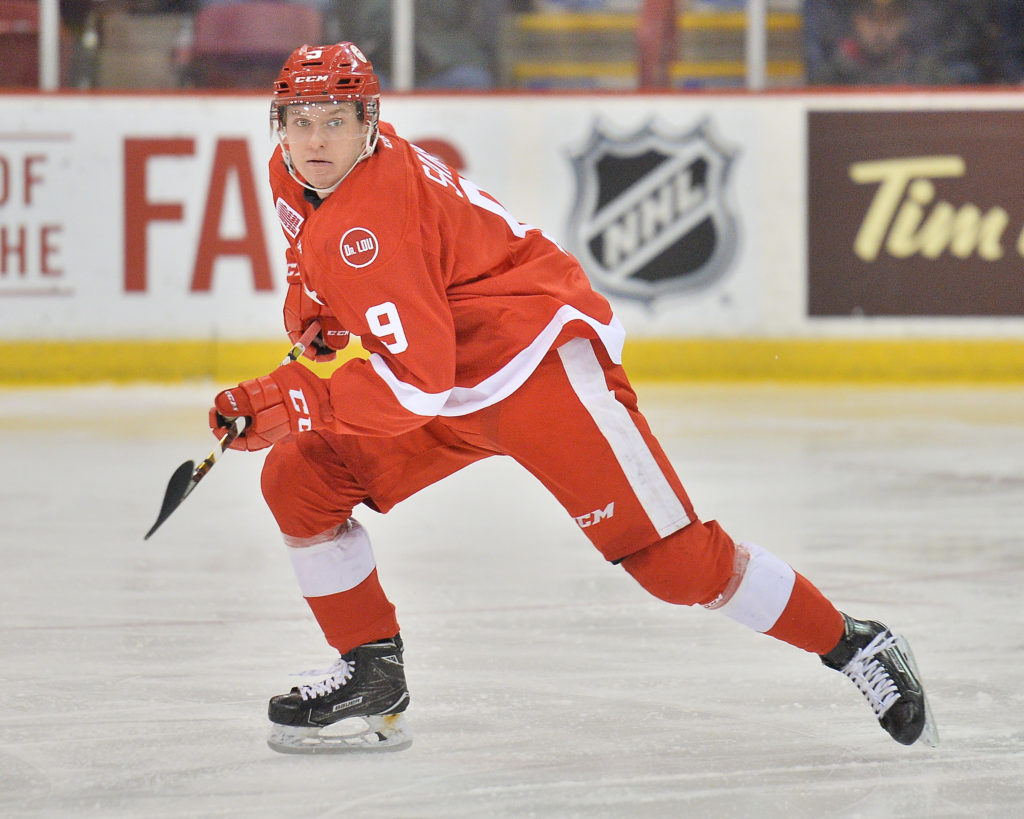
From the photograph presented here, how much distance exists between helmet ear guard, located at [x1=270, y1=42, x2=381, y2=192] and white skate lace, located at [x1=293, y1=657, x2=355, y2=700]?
0.72 metres

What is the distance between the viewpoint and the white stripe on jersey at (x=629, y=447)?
239 cm

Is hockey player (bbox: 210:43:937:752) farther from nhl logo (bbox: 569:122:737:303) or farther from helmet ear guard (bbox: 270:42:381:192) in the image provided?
nhl logo (bbox: 569:122:737:303)

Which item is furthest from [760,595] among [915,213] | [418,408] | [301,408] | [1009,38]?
[1009,38]

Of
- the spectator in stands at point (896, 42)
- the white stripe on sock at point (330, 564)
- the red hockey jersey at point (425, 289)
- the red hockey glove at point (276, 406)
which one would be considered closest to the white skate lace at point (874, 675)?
the red hockey jersey at point (425, 289)

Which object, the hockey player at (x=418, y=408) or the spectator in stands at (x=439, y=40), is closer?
the hockey player at (x=418, y=408)

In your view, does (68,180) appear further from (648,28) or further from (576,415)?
(576,415)

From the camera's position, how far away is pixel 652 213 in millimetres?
7383

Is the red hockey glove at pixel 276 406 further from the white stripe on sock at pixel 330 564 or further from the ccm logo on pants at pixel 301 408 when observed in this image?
the white stripe on sock at pixel 330 564

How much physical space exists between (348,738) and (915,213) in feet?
17.8

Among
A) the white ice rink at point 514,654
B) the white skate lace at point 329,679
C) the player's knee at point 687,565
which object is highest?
the player's knee at point 687,565

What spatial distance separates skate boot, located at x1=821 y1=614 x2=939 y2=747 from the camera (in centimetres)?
241

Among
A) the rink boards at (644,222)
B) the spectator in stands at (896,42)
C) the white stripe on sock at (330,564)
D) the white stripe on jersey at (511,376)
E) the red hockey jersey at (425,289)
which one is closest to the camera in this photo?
the red hockey jersey at (425,289)

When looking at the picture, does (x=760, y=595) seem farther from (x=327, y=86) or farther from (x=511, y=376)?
(x=327, y=86)

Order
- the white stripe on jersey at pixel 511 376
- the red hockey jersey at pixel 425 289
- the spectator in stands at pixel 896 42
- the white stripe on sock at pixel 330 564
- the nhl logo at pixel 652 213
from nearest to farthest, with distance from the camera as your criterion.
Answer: the red hockey jersey at pixel 425 289, the white stripe on jersey at pixel 511 376, the white stripe on sock at pixel 330 564, the nhl logo at pixel 652 213, the spectator in stands at pixel 896 42
